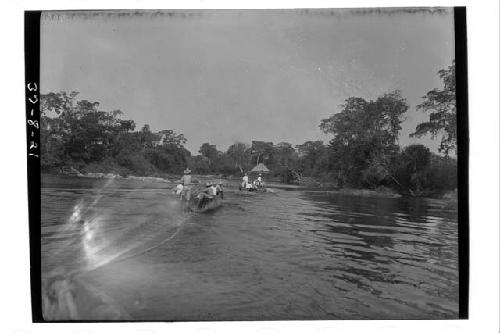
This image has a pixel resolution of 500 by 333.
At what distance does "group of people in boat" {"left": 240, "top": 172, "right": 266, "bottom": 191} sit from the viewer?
356 cm

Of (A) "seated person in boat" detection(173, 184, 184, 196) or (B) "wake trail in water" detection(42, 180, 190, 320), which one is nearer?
(B) "wake trail in water" detection(42, 180, 190, 320)

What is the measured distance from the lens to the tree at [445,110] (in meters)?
3.30

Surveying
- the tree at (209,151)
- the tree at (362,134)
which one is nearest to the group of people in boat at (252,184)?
the tree at (209,151)

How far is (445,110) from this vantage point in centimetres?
329

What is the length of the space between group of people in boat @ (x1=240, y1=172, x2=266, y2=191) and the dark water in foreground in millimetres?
93

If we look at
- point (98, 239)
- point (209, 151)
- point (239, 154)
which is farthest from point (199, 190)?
point (98, 239)

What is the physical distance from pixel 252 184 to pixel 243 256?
65cm

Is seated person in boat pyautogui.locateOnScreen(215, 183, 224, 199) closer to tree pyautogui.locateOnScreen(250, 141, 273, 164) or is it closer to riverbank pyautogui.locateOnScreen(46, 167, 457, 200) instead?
riverbank pyautogui.locateOnScreen(46, 167, 457, 200)

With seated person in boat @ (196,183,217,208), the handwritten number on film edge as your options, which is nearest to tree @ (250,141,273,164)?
seated person in boat @ (196,183,217,208)

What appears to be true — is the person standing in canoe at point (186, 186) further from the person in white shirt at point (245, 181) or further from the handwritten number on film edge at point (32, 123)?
the handwritten number on film edge at point (32, 123)

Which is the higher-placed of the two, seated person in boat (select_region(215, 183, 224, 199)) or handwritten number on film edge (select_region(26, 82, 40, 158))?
handwritten number on film edge (select_region(26, 82, 40, 158))

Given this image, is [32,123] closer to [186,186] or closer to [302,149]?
[186,186]

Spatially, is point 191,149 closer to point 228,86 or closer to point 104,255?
point 228,86
